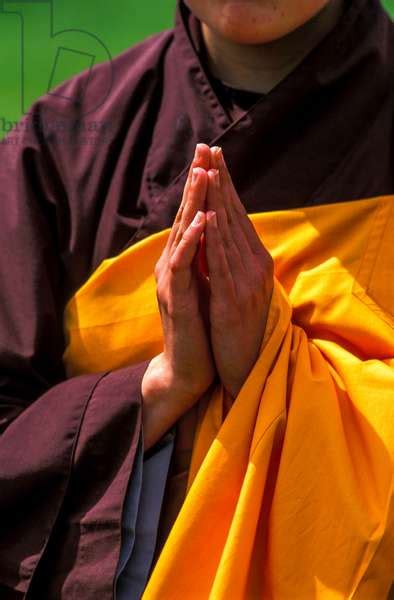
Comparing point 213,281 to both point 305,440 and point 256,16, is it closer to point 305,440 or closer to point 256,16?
point 305,440

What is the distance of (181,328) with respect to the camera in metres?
1.27

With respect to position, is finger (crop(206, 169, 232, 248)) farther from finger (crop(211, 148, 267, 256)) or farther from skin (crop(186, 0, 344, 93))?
skin (crop(186, 0, 344, 93))

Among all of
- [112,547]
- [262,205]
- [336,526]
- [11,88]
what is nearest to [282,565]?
[336,526]

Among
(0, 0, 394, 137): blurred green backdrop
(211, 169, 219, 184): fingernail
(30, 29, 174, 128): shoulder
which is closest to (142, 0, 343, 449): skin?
(211, 169, 219, 184): fingernail

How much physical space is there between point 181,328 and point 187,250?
10cm

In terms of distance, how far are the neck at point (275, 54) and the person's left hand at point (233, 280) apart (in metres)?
0.21

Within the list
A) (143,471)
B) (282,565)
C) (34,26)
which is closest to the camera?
(282,565)

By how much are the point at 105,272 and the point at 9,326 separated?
0.46 feet

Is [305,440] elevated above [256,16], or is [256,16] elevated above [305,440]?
[256,16]

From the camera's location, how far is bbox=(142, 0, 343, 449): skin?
1.24 m

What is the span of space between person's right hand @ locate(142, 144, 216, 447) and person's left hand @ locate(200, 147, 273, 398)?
15mm

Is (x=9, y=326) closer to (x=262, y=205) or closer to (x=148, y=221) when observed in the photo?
(x=148, y=221)

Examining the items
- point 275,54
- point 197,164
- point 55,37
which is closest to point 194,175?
point 197,164

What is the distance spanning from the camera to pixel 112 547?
1.26 m
